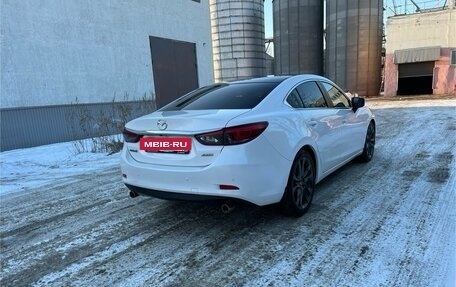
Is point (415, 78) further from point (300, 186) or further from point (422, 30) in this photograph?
point (300, 186)

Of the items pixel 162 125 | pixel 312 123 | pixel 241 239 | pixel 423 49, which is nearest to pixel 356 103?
pixel 312 123

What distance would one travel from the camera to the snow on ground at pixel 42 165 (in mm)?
6121

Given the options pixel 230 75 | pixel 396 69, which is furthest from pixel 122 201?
pixel 396 69

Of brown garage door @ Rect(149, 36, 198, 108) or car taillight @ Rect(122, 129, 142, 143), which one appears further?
brown garage door @ Rect(149, 36, 198, 108)

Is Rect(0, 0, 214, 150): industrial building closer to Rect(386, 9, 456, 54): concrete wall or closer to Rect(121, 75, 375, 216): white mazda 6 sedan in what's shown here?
Rect(121, 75, 375, 216): white mazda 6 sedan

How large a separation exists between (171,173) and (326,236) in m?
1.56

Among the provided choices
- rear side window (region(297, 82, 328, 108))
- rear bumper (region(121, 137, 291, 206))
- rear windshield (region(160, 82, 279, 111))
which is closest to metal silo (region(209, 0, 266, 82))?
rear side window (region(297, 82, 328, 108))

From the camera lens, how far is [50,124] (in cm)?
1065

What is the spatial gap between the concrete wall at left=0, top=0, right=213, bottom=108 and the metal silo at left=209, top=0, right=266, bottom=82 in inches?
288

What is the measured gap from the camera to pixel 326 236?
3309mm

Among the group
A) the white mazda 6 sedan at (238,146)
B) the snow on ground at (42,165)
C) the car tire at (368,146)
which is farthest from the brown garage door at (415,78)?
the white mazda 6 sedan at (238,146)

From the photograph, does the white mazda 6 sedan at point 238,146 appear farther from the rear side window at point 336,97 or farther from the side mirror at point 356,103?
the side mirror at point 356,103

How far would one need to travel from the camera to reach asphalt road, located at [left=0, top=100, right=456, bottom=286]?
2.73 m

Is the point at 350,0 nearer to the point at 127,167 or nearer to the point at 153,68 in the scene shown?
the point at 153,68
